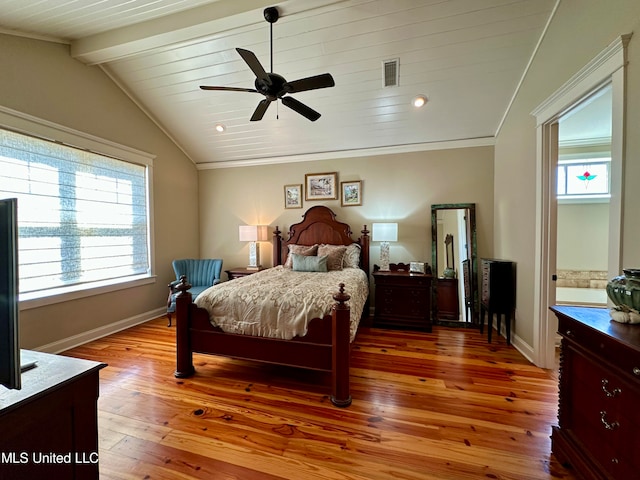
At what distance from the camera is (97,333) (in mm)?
3355

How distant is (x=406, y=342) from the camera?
3.22 meters

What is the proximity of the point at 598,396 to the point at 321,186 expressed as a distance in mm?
3783

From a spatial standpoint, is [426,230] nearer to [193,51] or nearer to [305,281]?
[305,281]

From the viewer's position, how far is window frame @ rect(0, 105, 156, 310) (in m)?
2.67

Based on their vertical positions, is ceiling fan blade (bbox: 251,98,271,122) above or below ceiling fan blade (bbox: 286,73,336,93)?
below

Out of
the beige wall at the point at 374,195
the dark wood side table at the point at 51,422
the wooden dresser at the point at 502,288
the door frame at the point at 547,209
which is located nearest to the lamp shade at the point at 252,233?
the beige wall at the point at 374,195

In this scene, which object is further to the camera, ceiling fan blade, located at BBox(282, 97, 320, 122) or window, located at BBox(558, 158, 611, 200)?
window, located at BBox(558, 158, 611, 200)

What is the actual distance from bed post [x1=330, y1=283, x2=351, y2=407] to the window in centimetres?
395

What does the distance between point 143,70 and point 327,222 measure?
3.08m

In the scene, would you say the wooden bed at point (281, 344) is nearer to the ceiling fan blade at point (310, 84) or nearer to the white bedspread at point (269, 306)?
the white bedspread at point (269, 306)

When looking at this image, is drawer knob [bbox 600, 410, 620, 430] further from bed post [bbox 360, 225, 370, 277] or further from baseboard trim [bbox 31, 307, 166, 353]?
baseboard trim [bbox 31, 307, 166, 353]

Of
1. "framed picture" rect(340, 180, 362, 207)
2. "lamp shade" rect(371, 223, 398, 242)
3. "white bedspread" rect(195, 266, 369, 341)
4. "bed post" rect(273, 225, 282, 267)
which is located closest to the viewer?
"white bedspread" rect(195, 266, 369, 341)

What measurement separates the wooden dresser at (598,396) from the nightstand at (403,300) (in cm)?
199

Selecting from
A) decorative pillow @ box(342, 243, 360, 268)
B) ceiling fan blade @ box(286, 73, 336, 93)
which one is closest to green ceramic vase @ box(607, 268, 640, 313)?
ceiling fan blade @ box(286, 73, 336, 93)
